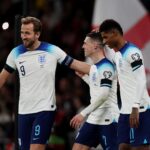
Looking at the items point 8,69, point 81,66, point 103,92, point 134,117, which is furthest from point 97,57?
point 134,117

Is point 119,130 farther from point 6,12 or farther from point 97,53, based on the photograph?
point 6,12

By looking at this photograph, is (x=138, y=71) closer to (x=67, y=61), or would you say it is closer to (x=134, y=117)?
(x=134, y=117)

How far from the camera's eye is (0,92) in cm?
2077

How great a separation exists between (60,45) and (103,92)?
829 cm

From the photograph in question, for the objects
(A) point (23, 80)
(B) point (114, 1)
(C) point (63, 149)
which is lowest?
(C) point (63, 149)

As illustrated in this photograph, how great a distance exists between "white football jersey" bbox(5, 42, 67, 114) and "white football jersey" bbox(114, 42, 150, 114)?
102 centimetres

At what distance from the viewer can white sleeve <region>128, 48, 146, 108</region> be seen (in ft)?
45.0

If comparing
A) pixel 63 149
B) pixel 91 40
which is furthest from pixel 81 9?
pixel 91 40

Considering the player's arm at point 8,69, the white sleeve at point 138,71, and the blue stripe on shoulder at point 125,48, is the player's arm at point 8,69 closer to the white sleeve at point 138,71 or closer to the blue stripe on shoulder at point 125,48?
the blue stripe on shoulder at point 125,48

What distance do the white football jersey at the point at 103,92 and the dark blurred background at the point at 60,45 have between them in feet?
15.6

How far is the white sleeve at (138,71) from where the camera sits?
1370 centimetres

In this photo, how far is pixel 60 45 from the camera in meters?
22.6

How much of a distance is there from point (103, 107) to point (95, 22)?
12.6 ft

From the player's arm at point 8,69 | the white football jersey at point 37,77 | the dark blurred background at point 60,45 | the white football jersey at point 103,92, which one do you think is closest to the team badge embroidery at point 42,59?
the white football jersey at point 37,77
